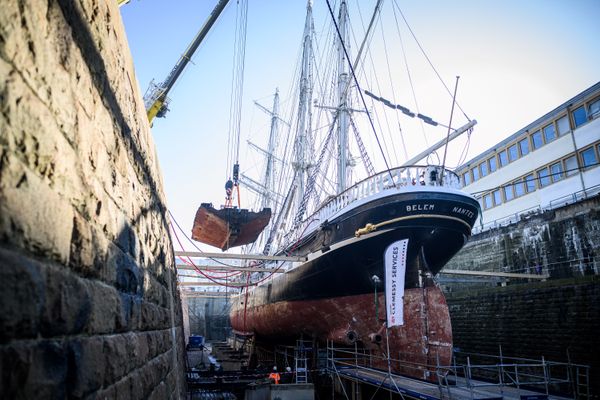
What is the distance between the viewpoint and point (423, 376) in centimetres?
901

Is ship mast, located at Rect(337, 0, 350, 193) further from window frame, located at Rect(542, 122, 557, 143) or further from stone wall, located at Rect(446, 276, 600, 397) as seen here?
window frame, located at Rect(542, 122, 557, 143)

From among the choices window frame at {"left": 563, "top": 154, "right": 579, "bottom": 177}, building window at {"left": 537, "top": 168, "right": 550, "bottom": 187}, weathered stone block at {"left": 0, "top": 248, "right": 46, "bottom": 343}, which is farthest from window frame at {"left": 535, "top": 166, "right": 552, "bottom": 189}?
weathered stone block at {"left": 0, "top": 248, "right": 46, "bottom": 343}

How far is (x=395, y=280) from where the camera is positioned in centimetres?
938

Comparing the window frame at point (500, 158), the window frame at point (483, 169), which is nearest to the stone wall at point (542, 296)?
the window frame at point (500, 158)

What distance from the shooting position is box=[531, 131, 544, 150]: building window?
25439 millimetres

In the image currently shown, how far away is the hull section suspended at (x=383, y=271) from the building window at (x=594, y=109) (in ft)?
55.0

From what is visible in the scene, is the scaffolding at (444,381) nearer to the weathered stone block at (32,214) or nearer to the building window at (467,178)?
the weathered stone block at (32,214)

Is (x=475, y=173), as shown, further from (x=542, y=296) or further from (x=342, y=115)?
(x=342, y=115)

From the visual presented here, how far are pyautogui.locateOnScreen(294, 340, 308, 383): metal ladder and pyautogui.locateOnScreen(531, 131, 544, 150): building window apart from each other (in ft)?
71.9

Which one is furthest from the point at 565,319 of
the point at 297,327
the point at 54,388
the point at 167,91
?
the point at 54,388

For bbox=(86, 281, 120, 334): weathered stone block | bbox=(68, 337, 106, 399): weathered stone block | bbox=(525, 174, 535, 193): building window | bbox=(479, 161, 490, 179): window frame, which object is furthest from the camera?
bbox=(479, 161, 490, 179): window frame

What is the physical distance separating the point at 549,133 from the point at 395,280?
21561 mm

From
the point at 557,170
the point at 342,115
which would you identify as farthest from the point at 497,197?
the point at 342,115

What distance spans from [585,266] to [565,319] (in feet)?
11.1
